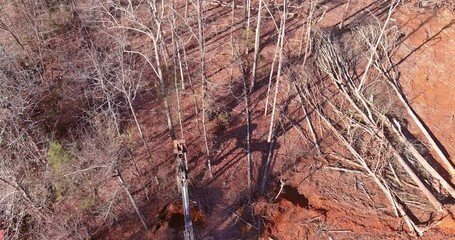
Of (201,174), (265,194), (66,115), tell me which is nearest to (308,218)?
(265,194)

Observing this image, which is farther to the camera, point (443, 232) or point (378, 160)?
point (378, 160)

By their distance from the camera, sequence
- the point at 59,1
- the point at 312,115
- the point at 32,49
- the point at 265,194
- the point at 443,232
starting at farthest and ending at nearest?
the point at 59,1 → the point at 32,49 → the point at 312,115 → the point at 265,194 → the point at 443,232

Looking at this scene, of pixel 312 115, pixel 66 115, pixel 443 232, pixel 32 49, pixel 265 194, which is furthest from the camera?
pixel 32 49

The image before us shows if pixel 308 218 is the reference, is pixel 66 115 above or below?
above

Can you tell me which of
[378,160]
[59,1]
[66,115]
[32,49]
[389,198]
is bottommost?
[389,198]

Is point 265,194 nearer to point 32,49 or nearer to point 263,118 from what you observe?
point 263,118

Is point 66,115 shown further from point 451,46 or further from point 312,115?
point 451,46
